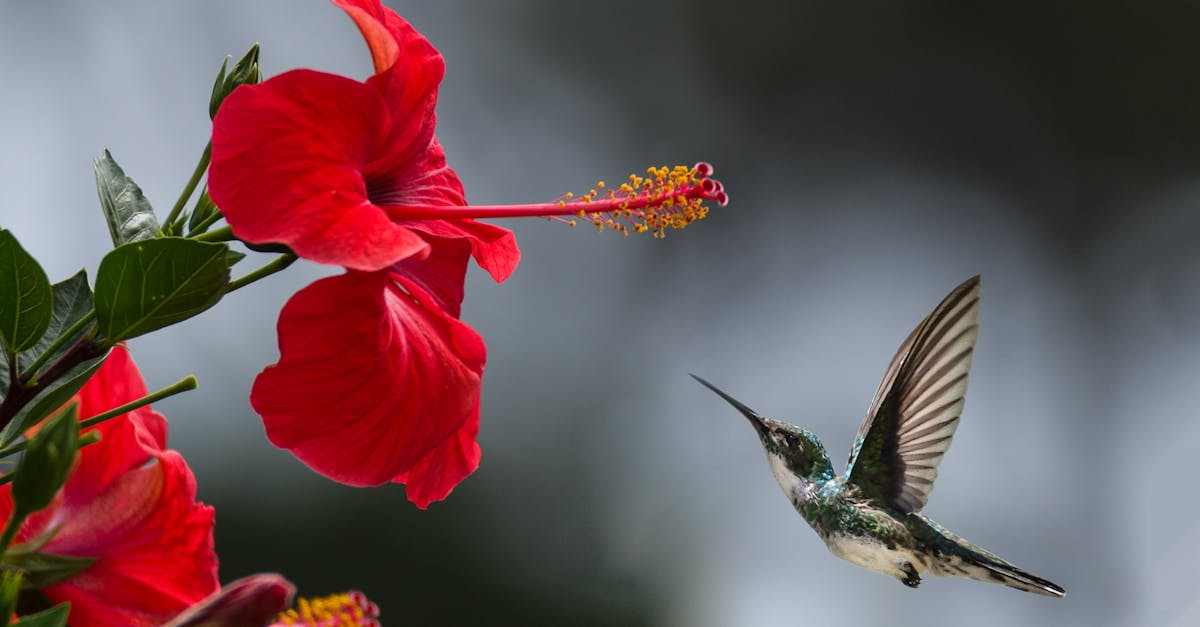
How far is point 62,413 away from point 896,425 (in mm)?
1251

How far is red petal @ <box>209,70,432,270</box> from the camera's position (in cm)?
71

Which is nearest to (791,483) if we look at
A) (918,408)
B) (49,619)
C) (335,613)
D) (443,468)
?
(918,408)

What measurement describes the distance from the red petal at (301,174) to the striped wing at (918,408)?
0.91m

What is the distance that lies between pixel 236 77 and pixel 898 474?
1171 mm

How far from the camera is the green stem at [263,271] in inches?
28.2

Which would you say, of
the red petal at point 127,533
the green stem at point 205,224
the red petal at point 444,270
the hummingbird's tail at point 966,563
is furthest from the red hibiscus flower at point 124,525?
the hummingbird's tail at point 966,563

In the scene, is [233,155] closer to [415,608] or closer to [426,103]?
[426,103]

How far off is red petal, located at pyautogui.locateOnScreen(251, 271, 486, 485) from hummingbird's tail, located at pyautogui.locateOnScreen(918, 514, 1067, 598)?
40.0 inches

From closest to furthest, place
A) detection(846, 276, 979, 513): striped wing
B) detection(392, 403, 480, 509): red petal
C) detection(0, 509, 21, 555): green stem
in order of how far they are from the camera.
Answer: detection(0, 509, 21, 555): green stem → detection(392, 403, 480, 509): red petal → detection(846, 276, 979, 513): striped wing

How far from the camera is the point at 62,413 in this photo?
62cm

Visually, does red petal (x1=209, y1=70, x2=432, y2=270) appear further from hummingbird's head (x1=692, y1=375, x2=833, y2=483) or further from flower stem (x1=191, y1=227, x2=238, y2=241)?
hummingbird's head (x1=692, y1=375, x2=833, y2=483)

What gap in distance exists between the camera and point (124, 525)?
0.82 metres

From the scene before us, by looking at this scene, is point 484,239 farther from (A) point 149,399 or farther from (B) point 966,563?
(B) point 966,563

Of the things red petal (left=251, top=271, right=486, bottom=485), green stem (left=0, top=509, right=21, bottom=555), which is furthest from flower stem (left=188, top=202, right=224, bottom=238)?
green stem (left=0, top=509, right=21, bottom=555)
